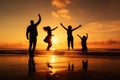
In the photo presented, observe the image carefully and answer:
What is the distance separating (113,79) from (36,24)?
1081cm

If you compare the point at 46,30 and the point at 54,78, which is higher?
the point at 46,30

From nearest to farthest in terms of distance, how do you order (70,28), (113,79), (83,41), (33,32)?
1. (113,79)
2. (33,32)
3. (70,28)
4. (83,41)

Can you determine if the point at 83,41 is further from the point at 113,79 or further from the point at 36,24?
the point at 113,79

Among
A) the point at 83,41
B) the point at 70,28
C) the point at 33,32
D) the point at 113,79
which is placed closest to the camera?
the point at 113,79

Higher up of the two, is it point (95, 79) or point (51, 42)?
point (51, 42)

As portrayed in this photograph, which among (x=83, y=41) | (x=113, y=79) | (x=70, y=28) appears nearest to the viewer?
(x=113, y=79)

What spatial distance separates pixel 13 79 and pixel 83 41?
20857 mm

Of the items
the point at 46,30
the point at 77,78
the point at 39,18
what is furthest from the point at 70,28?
the point at 77,78

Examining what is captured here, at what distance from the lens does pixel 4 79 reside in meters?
7.46

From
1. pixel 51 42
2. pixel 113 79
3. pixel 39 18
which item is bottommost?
pixel 113 79

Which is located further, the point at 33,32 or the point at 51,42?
the point at 51,42

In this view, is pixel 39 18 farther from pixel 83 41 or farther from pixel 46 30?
pixel 83 41

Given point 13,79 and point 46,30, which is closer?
point 13,79

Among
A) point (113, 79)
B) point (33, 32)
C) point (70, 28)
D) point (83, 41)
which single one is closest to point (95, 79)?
point (113, 79)
